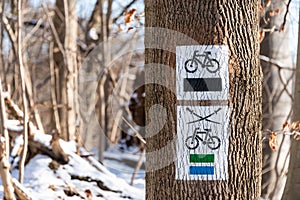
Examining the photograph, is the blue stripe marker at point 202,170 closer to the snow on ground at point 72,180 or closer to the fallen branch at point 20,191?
the fallen branch at point 20,191

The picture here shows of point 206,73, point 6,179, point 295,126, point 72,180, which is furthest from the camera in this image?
point 72,180

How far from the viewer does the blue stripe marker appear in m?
1.78

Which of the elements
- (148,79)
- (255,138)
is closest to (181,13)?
(148,79)

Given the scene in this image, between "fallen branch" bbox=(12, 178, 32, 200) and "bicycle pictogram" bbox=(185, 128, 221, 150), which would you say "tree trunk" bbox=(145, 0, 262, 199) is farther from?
"fallen branch" bbox=(12, 178, 32, 200)

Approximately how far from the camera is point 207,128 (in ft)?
5.85

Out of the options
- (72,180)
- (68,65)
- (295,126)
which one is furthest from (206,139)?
(68,65)

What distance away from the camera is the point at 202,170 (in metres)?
1.79

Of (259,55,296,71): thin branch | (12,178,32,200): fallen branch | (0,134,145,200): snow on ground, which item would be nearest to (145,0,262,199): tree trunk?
(12,178,32,200): fallen branch

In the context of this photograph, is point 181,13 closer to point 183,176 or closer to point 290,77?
point 183,176

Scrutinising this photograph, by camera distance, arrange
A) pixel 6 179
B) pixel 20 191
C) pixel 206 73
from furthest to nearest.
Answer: pixel 20 191, pixel 6 179, pixel 206 73

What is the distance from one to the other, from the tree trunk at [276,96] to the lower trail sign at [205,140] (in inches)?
105

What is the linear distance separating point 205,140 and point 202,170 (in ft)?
0.38

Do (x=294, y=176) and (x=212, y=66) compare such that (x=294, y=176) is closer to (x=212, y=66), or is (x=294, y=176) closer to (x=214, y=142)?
(x=214, y=142)

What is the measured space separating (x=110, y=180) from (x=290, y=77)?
2024mm
